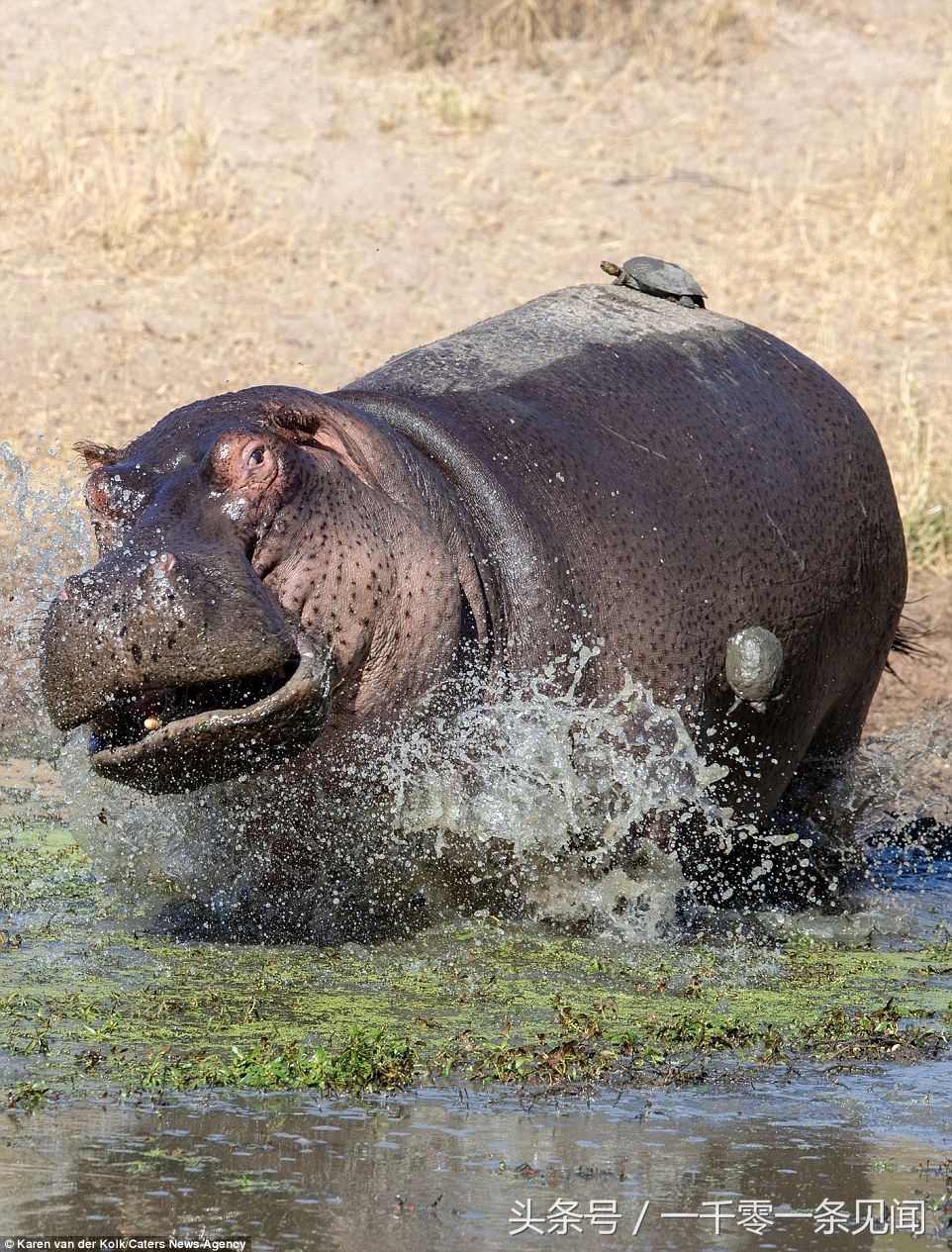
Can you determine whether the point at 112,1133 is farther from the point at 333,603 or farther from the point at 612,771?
the point at 612,771

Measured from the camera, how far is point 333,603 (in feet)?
11.2

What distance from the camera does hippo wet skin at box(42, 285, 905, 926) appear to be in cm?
317

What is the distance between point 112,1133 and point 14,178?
8.69 meters

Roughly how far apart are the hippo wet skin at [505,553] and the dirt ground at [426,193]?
3.16m

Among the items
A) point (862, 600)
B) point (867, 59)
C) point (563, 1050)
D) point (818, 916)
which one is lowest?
point (818, 916)

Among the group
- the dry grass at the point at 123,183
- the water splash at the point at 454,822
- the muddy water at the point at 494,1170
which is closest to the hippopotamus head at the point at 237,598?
the water splash at the point at 454,822

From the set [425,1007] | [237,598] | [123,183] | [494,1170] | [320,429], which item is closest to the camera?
[494,1170]

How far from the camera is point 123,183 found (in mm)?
10078

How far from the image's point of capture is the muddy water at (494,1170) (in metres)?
2.31

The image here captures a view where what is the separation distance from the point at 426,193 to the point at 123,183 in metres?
1.75

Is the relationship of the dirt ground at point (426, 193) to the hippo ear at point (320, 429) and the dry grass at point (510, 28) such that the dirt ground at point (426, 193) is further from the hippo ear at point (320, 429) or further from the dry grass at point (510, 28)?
the hippo ear at point (320, 429)

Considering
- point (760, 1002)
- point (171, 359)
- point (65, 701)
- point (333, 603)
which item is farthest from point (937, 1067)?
point (171, 359)

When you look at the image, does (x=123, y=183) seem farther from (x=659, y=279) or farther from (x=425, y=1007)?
(x=425, y=1007)

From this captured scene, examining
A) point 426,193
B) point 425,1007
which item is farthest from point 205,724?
point 426,193
